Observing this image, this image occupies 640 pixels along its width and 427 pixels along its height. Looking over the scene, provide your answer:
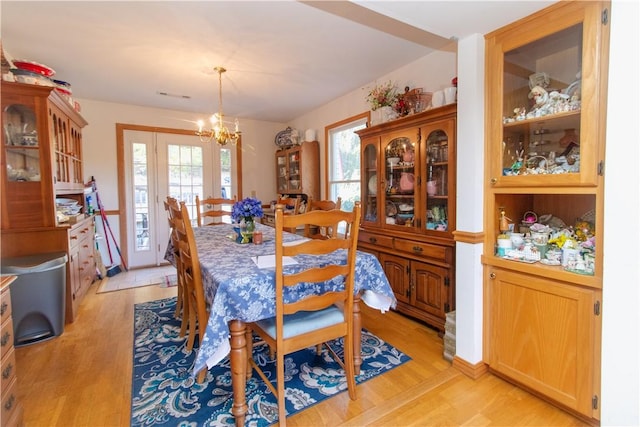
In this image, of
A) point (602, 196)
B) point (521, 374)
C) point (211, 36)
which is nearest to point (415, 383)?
point (521, 374)

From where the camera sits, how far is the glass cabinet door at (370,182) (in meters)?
3.20

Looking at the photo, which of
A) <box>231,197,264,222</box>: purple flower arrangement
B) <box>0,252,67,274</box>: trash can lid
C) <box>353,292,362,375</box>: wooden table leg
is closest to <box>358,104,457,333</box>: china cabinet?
<box>353,292,362,375</box>: wooden table leg

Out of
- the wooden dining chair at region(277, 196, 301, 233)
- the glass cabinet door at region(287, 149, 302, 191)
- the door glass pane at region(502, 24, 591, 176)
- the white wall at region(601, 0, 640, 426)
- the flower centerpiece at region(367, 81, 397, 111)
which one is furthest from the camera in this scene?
the glass cabinet door at region(287, 149, 302, 191)

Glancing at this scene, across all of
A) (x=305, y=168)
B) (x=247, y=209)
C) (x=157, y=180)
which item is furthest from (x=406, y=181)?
(x=157, y=180)

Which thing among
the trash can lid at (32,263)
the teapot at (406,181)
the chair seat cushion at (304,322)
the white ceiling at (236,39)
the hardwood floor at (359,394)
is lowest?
the hardwood floor at (359,394)

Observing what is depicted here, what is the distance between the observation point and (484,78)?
6.09ft

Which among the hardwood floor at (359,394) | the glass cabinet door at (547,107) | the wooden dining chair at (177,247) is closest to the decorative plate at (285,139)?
the wooden dining chair at (177,247)

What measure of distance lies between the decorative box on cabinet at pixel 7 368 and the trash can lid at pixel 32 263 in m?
1.17

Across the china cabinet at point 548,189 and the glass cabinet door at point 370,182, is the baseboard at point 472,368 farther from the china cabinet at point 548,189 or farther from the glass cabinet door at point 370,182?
the glass cabinet door at point 370,182

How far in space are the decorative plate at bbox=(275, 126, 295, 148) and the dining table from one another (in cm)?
325

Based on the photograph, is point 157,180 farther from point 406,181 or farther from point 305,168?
point 406,181

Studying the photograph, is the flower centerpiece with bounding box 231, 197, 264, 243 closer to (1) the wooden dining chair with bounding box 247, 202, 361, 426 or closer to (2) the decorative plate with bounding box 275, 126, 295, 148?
(1) the wooden dining chair with bounding box 247, 202, 361, 426

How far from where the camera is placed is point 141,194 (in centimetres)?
472

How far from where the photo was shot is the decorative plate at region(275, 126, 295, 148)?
5047 millimetres
